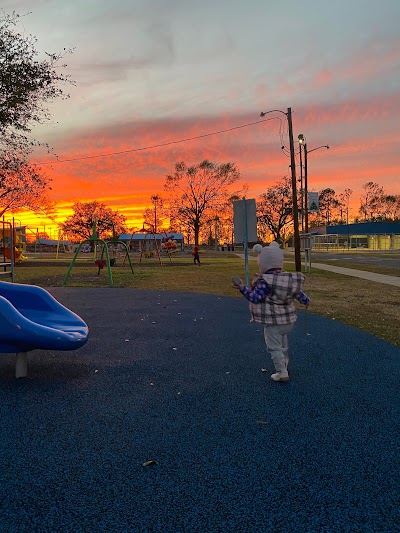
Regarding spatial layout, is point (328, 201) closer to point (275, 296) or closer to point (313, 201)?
point (313, 201)

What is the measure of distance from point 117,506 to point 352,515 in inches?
48.2

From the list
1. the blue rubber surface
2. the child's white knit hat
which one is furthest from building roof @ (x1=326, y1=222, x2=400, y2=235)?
the child's white knit hat

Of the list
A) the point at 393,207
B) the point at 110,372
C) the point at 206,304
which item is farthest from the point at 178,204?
the point at 393,207

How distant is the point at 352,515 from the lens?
2.29 m

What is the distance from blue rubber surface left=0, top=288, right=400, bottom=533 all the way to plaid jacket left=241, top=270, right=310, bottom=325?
2.29ft

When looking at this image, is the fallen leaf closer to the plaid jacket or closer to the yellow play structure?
the plaid jacket

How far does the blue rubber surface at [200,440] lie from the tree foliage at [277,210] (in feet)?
246

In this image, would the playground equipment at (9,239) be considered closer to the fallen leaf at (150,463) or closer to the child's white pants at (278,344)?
the child's white pants at (278,344)

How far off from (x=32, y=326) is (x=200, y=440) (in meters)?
2.20

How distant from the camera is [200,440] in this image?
3.22 m

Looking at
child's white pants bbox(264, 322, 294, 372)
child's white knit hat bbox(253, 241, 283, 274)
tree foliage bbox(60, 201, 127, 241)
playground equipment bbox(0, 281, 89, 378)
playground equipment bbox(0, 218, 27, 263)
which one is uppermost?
tree foliage bbox(60, 201, 127, 241)

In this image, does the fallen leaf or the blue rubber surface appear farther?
the fallen leaf

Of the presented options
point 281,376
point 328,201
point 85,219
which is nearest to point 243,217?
point 281,376

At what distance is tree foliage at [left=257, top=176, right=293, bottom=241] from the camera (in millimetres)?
79188
